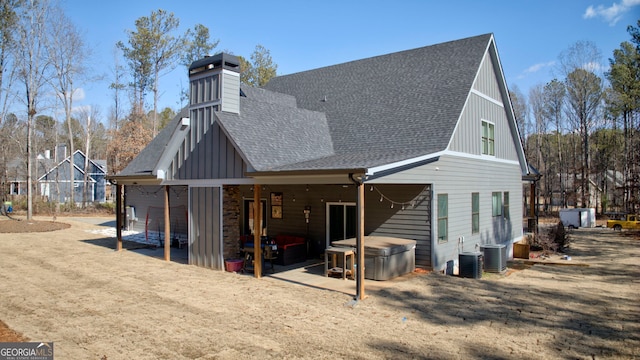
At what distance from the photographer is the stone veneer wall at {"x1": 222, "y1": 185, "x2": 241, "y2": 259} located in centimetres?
1177

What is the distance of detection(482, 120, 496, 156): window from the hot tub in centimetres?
600

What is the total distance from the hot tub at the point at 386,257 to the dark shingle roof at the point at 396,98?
2205mm

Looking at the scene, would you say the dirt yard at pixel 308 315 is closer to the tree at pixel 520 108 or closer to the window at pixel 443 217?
the window at pixel 443 217

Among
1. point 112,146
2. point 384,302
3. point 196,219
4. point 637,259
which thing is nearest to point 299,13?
point 196,219

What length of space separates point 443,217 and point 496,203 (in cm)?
533

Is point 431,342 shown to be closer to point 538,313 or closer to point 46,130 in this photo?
point 538,313

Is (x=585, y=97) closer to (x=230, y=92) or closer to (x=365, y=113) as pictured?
(x=365, y=113)

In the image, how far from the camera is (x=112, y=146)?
33000 millimetres

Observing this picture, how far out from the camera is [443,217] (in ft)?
39.0

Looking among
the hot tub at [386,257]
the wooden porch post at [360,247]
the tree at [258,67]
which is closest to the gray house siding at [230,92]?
the hot tub at [386,257]

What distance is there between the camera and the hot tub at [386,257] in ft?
33.1

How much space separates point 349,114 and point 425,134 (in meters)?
3.77

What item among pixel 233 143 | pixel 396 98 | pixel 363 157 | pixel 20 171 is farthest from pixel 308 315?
pixel 20 171

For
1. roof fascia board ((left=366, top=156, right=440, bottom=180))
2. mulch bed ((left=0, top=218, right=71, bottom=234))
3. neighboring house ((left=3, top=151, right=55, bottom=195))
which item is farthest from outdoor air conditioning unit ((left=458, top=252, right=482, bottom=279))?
neighboring house ((left=3, top=151, right=55, bottom=195))
